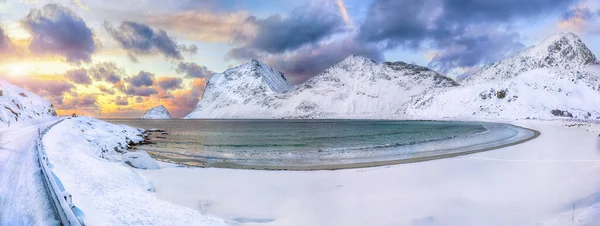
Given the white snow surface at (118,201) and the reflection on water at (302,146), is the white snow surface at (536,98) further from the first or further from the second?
the white snow surface at (118,201)

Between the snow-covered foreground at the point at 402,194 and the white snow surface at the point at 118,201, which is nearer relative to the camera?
the white snow surface at the point at 118,201

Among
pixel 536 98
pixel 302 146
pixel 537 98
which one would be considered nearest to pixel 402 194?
pixel 302 146

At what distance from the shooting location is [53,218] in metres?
8.07

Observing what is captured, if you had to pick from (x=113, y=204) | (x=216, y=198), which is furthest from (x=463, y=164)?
(x=113, y=204)

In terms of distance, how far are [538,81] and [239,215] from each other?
7956 inches

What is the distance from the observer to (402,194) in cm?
1252

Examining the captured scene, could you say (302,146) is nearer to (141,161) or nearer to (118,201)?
(141,161)

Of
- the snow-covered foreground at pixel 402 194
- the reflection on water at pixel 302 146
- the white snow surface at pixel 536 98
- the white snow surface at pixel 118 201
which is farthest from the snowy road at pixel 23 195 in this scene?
the white snow surface at pixel 536 98

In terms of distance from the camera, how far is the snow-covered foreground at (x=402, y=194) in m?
9.67

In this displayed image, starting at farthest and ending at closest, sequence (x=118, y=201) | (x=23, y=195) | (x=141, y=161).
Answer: (x=141, y=161) < (x=118, y=201) < (x=23, y=195)

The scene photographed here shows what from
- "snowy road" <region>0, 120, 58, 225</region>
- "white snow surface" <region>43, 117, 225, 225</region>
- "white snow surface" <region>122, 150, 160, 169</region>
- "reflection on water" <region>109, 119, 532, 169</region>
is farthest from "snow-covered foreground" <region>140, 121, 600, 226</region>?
"reflection on water" <region>109, 119, 532, 169</region>

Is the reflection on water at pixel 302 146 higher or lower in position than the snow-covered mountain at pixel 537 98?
lower

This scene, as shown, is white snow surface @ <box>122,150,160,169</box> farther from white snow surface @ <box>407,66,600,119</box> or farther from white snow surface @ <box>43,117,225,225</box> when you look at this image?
white snow surface @ <box>407,66,600,119</box>

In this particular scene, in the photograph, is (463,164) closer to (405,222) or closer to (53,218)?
(405,222)
